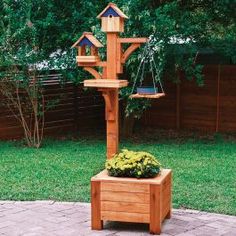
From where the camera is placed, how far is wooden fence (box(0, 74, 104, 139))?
40.3 ft

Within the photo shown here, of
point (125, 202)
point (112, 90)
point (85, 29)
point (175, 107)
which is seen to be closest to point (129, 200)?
point (125, 202)

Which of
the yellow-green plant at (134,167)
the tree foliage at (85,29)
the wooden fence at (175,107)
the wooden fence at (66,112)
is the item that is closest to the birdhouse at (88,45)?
the yellow-green plant at (134,167)

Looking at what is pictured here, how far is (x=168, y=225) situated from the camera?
5926 mm

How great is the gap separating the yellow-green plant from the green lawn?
3.45 ft

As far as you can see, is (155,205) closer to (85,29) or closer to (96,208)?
(96,208)

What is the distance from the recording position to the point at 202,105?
13.6 m

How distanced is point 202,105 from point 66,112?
323 centimetres

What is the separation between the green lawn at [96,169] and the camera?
7051mm

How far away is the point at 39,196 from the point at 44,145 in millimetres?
4443

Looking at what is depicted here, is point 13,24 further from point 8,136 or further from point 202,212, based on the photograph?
point 202,212

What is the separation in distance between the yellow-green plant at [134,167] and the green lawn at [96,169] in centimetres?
105

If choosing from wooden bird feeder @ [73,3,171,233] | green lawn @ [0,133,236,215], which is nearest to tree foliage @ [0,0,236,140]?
green lawn @ [0,133,236,215]

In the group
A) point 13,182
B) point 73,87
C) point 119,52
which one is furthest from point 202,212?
point 73,87

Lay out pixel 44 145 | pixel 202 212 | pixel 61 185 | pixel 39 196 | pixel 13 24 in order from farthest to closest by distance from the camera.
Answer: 1. pixel 44 145
2. pixel 13 24
3. pixel 61 185
4. pixel 39 196
5. pixel 202 212
